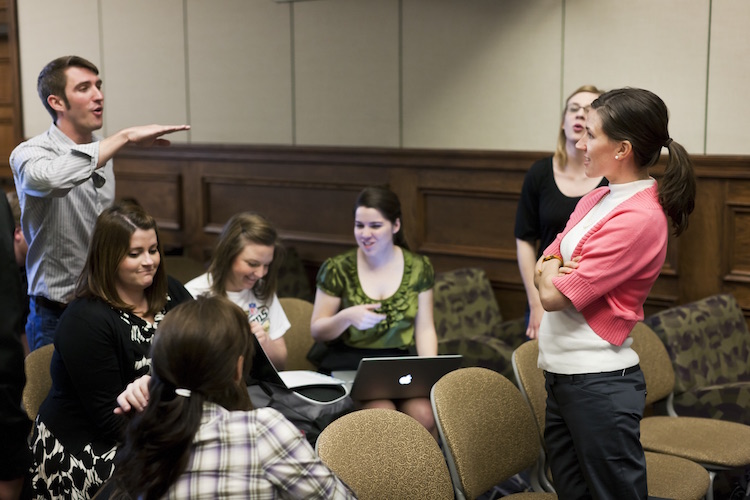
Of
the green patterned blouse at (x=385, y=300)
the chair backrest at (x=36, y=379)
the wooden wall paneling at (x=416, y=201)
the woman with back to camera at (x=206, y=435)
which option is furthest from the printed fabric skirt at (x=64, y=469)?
the wooden wall paneling at (x=416, y=201)

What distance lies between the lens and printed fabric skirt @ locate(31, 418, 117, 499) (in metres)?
2.40

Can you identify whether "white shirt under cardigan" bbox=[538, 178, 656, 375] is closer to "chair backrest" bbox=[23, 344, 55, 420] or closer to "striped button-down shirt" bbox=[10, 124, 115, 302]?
"chair backrest" bbox=[23, 344, 55, 420]

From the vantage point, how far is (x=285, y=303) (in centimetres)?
375

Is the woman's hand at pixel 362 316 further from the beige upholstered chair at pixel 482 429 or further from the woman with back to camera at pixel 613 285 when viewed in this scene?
the woman with back to camera at pixel 613 285

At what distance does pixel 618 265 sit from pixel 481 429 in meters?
0.72

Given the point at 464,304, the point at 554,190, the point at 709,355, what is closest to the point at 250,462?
the point at 554,190

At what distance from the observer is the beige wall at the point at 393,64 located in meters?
4.20

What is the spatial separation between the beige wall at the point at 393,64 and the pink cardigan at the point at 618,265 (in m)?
2.21

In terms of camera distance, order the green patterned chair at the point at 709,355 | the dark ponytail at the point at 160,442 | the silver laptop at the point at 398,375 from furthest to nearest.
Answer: the green patterned chair at the point at 709,355
the silver laptop at the point at 398,375
the dark ponytail at the point at 160,442

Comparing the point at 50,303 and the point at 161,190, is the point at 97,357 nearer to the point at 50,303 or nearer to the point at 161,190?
the point at 50,303

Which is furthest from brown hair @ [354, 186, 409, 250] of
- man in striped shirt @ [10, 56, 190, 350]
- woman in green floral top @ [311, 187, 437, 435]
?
man in striped shirt @ [10, 56, 190, 350]

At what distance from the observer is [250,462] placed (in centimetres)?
177

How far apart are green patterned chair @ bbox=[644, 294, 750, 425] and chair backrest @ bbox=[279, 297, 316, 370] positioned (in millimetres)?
1479

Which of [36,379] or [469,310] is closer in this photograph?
[36,379]
